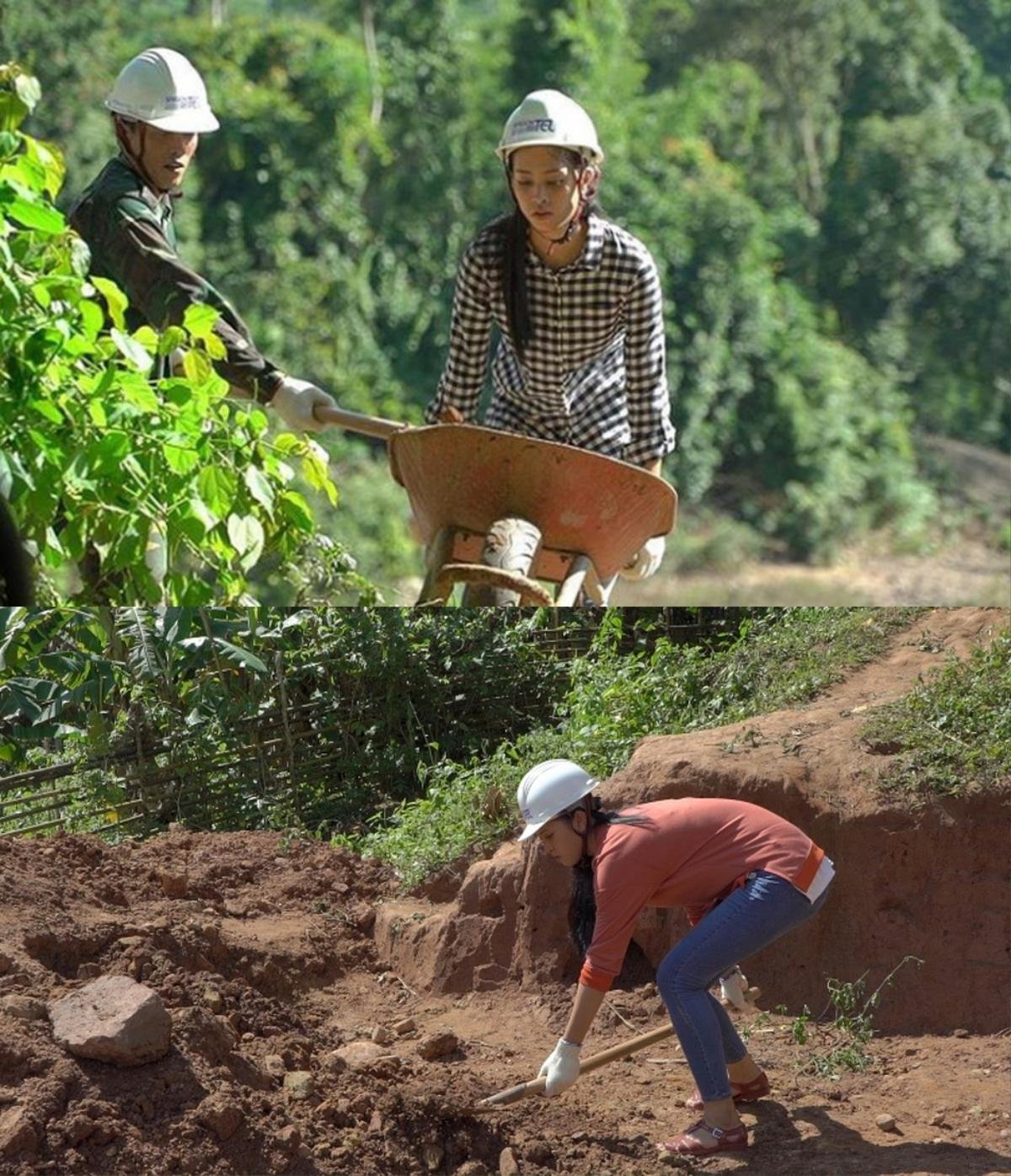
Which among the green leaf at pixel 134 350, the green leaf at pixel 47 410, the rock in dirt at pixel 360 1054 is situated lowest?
the rock in dirt at pixel 360 1054

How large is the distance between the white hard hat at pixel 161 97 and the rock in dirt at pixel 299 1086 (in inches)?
69.4

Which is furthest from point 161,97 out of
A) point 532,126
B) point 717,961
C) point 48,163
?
point 717,961

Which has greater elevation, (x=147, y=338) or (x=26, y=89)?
(x=26, y=89)

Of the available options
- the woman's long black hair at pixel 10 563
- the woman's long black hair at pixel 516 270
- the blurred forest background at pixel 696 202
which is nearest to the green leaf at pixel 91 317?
the woman's long black hair at pixel 10 563

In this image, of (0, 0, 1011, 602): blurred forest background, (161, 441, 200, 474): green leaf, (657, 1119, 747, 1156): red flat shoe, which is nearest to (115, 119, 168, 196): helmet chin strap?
(161, 441, 200, 474): green leaf

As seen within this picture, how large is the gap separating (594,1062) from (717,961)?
0.93 feet

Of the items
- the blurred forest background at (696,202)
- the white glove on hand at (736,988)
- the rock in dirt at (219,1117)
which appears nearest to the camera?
the rock in dirt at (219,1117)

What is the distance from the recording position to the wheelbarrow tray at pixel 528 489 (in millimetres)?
3008

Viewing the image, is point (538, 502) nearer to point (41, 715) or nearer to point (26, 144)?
point (41, 715)

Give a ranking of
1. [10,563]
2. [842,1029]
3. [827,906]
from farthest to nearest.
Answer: [827,906], [842,1029], [10,563]

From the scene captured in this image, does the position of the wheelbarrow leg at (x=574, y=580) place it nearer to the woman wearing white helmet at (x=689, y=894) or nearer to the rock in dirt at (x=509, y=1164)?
the woman wearing white helmet at (x=689, y=894)

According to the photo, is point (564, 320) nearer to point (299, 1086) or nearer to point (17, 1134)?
point (299, 1086)

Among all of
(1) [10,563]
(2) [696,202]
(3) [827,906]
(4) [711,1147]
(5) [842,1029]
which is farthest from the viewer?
(2) [696,202]

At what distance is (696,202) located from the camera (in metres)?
14.3
